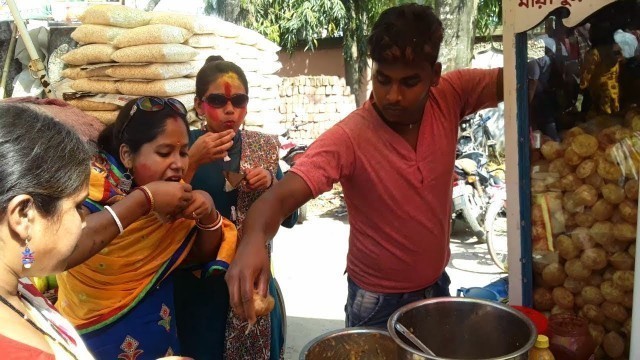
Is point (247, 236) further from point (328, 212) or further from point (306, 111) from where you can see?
point (306, 111)

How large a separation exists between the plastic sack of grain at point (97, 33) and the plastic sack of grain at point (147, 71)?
9.1 inches

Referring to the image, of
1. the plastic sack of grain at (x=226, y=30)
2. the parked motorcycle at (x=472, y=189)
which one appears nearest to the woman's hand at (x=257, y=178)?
the plastic sack of grain at (x=226, y=30)

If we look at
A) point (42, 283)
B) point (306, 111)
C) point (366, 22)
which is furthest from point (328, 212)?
point (42, 283)

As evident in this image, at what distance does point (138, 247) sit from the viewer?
1.91 meters

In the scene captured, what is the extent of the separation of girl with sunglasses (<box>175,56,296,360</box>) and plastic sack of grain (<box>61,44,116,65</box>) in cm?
208

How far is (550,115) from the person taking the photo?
67.8 inches

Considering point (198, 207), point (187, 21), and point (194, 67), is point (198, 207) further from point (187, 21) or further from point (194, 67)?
point (187, 21)

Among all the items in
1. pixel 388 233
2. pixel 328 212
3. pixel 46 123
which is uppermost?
pixel 46 123

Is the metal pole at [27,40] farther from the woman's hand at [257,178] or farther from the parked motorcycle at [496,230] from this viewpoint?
the parked motorcycle at [496,230]

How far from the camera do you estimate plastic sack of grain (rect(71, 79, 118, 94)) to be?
4246 millimetres

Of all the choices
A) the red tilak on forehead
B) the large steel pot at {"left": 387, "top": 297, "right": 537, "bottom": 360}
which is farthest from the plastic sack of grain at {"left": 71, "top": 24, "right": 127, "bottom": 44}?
the large steel pot at {"left": 387, "top": 297, "right": 537, "bottom": 360}

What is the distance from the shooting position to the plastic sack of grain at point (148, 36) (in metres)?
4.18

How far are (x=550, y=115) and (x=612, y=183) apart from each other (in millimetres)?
260

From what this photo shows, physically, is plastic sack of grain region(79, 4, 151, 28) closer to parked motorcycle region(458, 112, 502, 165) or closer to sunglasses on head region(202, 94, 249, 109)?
sunglasses on head region(202, 94, 249, 109)
